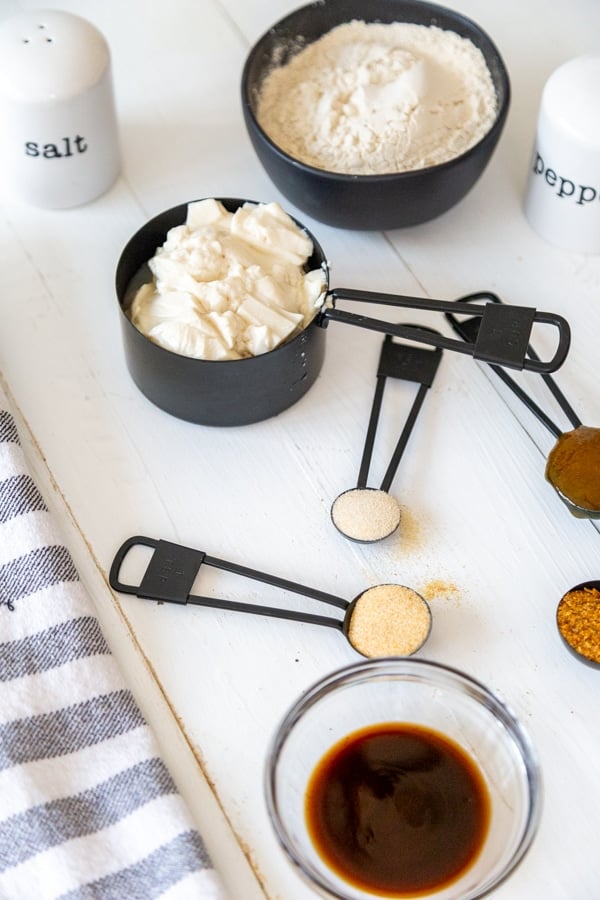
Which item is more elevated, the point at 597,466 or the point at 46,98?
the point at 46,98

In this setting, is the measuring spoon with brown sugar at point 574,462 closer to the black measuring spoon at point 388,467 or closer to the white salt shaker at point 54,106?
the black measuring spoon at point 388,467

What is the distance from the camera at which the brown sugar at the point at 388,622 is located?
2.62 ft

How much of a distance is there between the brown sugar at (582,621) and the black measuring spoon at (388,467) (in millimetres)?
141

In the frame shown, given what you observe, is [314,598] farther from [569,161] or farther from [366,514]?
[569,161]

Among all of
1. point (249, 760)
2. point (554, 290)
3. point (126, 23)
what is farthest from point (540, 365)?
point (126, 23)

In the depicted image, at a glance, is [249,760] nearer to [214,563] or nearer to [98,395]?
[214,563]

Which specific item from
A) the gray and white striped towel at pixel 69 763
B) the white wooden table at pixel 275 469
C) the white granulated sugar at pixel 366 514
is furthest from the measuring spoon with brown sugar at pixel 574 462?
the gray and white striped towel at pixel 69 763

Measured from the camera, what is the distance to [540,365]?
2.68ft

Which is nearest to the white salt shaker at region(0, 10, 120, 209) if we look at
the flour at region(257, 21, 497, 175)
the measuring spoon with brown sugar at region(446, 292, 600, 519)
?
the flour at region(257, 21, 497, 175)

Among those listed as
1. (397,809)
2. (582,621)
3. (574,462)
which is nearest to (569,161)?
(574,462)

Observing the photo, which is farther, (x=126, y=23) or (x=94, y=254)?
(x=126, y=23)

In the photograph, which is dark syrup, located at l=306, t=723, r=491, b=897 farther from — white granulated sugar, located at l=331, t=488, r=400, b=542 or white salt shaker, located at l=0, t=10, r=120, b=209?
white salt shaker, located at l=0, t=10, r=120, b=209

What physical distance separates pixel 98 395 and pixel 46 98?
255 millimetres

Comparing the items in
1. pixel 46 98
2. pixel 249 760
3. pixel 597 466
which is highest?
pixel 46 98
